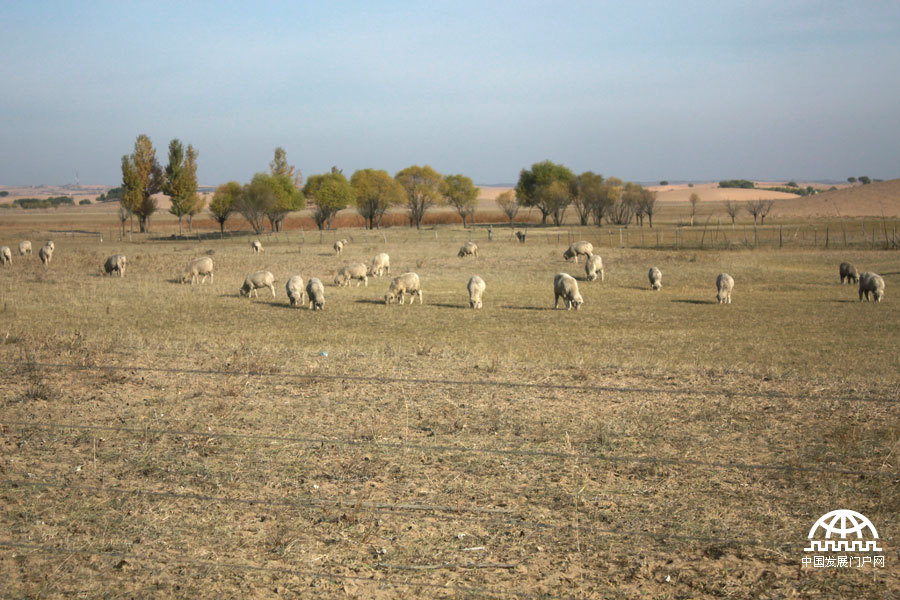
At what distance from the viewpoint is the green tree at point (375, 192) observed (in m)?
90.2

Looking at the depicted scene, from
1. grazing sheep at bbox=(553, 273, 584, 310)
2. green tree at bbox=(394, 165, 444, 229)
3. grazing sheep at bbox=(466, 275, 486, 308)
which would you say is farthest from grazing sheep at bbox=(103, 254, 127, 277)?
green tree at bbox=(394, 165, 444, 229)

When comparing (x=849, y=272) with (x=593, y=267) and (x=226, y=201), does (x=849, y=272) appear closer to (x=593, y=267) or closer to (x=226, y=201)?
(x=593, y=267)

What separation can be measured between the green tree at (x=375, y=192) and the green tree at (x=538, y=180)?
63.6 ft

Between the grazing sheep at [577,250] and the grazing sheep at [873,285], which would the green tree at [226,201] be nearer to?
the grazing sheep at [577,250]

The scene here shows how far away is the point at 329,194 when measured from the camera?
280 ft

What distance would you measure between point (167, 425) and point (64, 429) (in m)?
1.22

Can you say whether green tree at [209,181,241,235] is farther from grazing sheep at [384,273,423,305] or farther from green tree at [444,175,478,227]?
grazing sheep at [384,273,423,305]

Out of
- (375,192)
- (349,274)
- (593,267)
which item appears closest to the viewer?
(349,274)

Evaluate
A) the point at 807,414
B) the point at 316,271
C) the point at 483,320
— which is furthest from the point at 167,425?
the point at 316,271

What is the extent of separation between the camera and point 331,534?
645cm

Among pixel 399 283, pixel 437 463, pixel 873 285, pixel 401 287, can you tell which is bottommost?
pixel 437 463

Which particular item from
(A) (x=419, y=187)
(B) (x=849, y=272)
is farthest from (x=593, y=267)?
(A) (x=419, y=187)

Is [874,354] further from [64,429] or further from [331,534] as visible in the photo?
[64,429]

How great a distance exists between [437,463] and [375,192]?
276 ft
